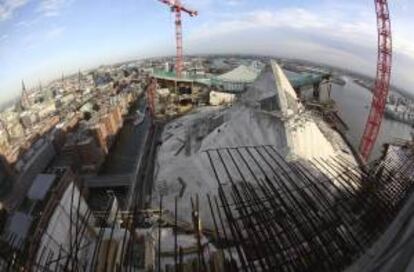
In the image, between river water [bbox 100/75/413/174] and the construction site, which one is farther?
river water [bbox 100/75/413/174]

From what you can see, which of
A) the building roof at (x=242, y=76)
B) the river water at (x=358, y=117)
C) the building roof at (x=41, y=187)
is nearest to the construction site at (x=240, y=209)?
the building roof at (x=41, y=187)

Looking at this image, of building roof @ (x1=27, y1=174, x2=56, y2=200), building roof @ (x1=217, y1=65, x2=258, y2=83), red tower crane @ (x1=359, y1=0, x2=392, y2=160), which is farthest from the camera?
building roof @ (x1=217, y1=65, x2=258, y2=83)

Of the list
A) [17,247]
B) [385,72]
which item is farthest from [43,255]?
[385,72]

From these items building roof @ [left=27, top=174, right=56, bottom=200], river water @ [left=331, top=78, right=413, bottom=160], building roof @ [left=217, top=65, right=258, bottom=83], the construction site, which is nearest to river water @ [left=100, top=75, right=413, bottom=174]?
river water @ [left=331, top=78, right=413, bottom=160]

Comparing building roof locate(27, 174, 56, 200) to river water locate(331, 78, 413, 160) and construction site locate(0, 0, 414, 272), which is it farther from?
river water locate(331, 78, 413, 160)

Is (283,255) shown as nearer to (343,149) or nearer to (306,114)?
(306,114)

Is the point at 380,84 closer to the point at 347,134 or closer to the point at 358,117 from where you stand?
the point at 347,134

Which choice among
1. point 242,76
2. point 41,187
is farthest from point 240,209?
point 242,76
